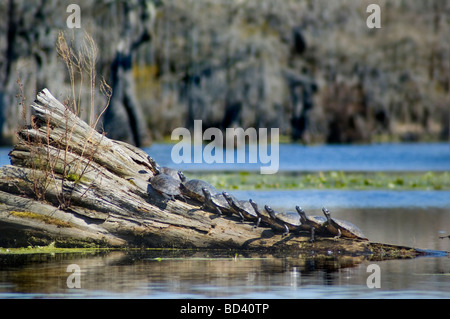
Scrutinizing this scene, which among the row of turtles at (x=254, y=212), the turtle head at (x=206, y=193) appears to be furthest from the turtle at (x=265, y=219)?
the turtle head at (x=206, y=193)

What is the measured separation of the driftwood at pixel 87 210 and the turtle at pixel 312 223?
22 cm

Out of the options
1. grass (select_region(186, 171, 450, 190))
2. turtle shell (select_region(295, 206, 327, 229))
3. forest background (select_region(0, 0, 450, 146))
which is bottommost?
turtle shell (select_region(295, 206, 327, 229))

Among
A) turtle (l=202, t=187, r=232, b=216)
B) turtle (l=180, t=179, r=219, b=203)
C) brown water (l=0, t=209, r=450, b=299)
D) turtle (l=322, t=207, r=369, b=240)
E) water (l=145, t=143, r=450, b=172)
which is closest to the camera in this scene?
brown water (l=0, t=209, r=450, b=299)

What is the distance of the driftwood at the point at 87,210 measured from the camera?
1314 cm

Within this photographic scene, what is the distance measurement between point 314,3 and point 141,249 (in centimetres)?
4930

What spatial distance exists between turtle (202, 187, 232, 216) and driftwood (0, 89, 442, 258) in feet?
0.44

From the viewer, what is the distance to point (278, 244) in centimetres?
1298

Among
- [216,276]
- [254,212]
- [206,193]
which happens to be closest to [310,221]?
[254,212]

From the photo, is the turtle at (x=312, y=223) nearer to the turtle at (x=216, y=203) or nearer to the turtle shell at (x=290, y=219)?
the turtle shell at (x=290, y=219)

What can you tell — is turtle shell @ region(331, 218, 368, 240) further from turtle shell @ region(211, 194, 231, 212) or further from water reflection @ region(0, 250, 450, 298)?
turtle shell @ region(211, 194, 231, 212)

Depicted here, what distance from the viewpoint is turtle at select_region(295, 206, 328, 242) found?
12.8 m

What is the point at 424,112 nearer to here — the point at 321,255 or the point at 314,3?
the point at 314,3

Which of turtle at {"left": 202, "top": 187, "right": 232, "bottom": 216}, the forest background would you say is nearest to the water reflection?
turtle at {"left": 202, "top": 187, "right": 232, "bottom": 216}
